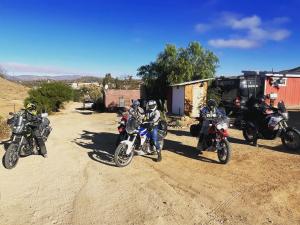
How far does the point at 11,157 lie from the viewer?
7.57 meters

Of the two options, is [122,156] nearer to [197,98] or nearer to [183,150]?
[183,150]

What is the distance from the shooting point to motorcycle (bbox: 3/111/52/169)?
7527mm

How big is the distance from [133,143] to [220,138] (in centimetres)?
207

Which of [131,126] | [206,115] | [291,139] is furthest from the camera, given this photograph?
[291,139]

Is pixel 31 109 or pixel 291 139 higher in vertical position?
pixel 31 109

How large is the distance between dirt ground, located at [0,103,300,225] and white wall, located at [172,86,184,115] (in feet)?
36.6

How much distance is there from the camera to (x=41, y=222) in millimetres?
4746

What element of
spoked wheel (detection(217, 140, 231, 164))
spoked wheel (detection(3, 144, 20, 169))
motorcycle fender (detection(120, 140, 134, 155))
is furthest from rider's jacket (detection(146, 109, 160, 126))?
spoked wheel (detection(3, 144, 20, 169))

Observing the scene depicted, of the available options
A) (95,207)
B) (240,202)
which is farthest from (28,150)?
(240,202)

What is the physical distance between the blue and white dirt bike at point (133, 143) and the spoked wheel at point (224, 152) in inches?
65.2

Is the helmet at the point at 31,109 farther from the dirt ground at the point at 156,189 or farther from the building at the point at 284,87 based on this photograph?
the building at the point at 284,87

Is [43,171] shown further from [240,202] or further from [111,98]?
[111,98]

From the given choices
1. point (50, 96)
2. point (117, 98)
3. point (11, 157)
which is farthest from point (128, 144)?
point (50, 96)

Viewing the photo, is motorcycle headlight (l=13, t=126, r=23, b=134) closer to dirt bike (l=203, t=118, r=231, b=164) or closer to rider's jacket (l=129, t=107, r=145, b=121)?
rider's jacket (l=129, t=107, r=145, b=121)
